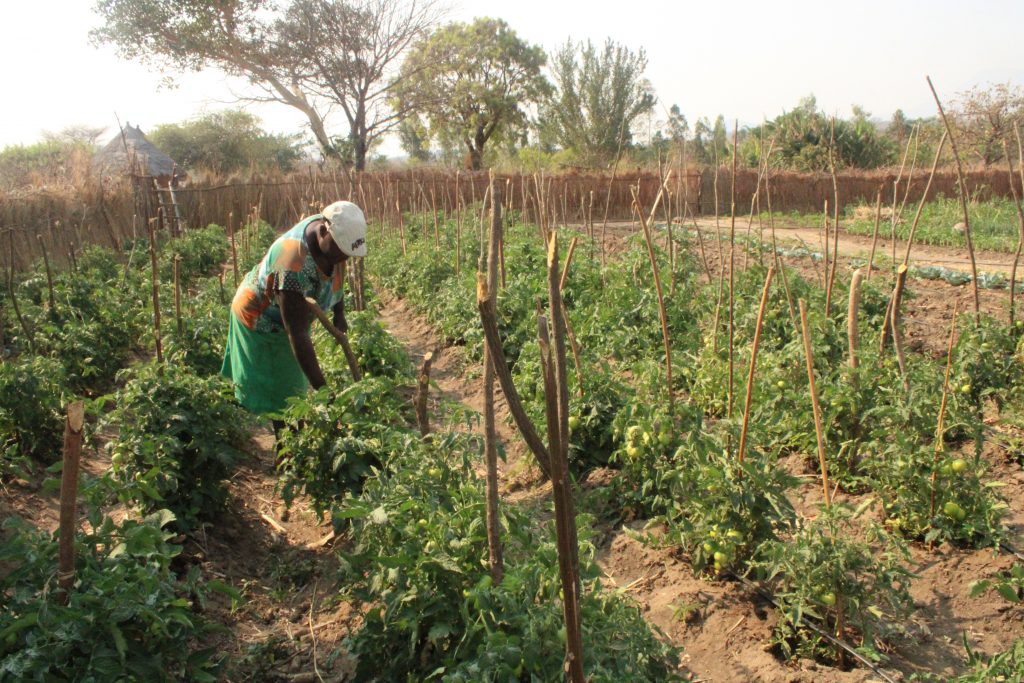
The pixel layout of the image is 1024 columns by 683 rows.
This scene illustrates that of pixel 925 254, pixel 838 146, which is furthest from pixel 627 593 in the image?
pixel 838 146

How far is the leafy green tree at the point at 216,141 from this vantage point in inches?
1410

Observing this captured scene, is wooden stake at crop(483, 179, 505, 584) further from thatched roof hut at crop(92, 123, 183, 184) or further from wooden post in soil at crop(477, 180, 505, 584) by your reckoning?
thatched roof hut at crop(92, 123, 183, 184)

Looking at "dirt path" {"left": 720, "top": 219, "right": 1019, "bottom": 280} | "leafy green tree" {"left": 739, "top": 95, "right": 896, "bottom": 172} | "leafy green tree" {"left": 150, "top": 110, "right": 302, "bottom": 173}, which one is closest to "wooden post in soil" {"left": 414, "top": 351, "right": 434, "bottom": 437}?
"dirt path" {"left": 720, "top": 219, "right": 1019, "bottom": 280}

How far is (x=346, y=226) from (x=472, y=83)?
2874 centimetres

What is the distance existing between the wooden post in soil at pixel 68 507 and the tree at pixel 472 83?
2760 centimetres

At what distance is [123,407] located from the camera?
11.4ft

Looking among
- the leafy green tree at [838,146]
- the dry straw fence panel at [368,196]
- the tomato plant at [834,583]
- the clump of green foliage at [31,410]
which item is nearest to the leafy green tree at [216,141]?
the dry straw fence panel at [368,196]

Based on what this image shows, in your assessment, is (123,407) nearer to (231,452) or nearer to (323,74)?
(231,452)

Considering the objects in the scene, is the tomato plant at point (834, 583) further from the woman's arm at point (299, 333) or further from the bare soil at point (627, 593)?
the woman's arm at point (299, 333)

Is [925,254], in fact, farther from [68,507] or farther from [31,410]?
[68,507]

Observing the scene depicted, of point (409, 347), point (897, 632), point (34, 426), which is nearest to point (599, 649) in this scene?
point (897, 632)

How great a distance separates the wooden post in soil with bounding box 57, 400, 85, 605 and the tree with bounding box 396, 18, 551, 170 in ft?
90.6

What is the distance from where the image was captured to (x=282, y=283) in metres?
3.54

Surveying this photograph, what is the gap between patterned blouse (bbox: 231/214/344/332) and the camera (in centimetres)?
357
